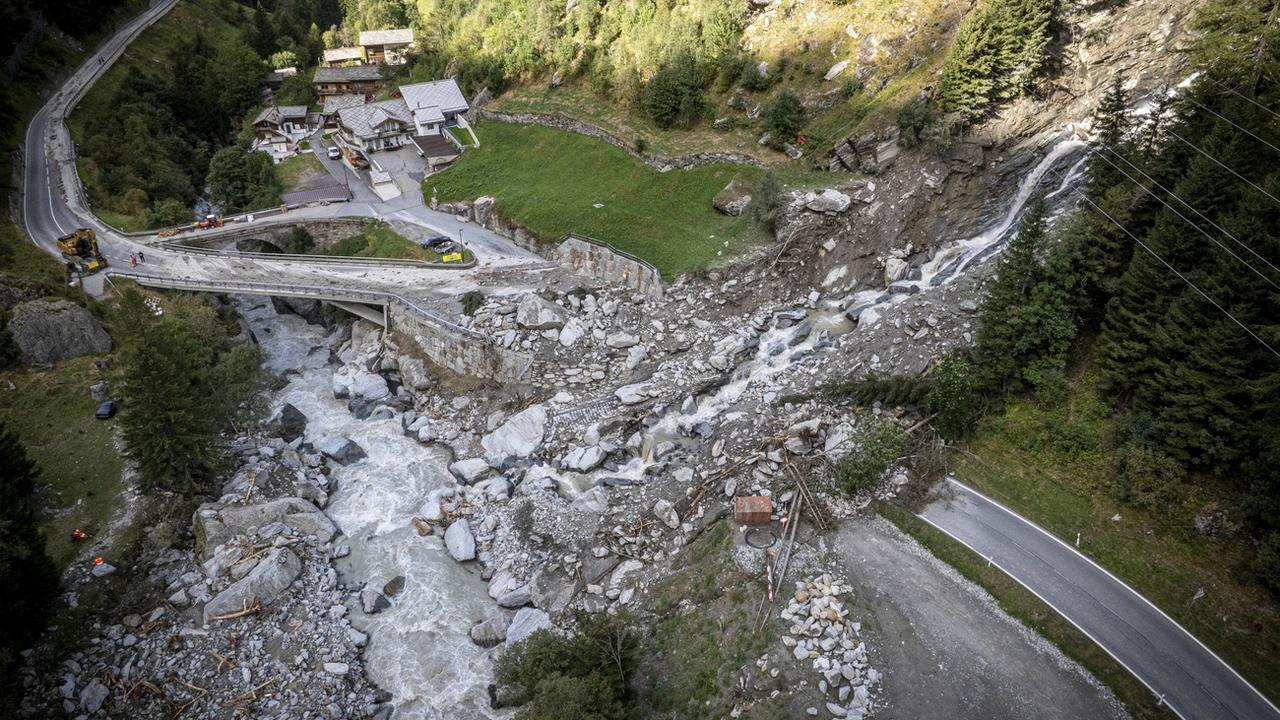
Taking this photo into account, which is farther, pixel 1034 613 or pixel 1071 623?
pixel 1034 613

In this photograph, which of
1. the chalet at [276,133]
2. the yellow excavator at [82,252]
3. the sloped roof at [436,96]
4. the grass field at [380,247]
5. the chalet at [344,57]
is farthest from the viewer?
the chalet at [344,57]

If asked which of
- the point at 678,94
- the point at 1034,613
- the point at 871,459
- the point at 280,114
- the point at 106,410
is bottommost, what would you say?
the point at 106,410

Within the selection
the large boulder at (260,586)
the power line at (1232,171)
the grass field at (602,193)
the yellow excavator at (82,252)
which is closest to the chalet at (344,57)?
the grass field at (602,193)

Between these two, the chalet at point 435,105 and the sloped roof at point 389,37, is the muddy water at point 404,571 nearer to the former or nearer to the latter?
the chalet at point 435,105

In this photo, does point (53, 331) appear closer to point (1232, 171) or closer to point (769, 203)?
point (769, 203)

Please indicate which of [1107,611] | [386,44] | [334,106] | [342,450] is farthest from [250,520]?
[386,44]

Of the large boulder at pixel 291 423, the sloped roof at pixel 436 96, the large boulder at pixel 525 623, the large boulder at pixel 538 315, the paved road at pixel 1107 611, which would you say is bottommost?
the large boulder at pixel 291 423
